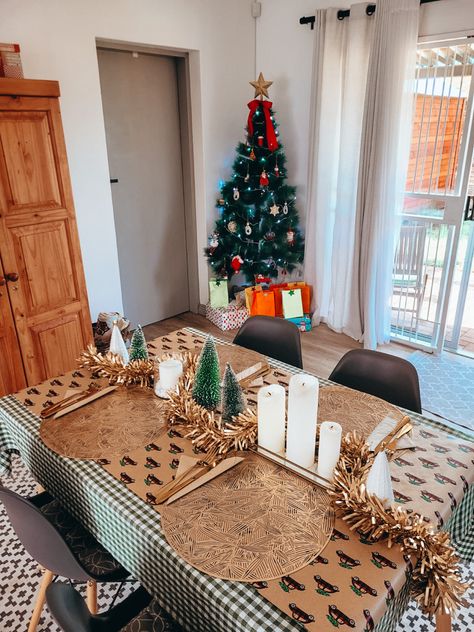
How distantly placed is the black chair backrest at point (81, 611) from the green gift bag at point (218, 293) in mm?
2966

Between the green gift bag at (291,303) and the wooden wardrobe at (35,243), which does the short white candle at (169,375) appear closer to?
the wooden wardrobe at (35,243)

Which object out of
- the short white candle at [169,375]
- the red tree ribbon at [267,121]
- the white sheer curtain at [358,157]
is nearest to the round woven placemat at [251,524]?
the short white candle at [169,375]

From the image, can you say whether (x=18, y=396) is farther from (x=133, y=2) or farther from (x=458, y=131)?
(x=458, y=131)

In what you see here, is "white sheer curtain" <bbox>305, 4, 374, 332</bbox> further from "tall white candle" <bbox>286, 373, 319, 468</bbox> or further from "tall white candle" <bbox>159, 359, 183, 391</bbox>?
"tall white candle" <bbox>286, 373, 319, 468</bbox>

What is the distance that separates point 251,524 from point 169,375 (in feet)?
2.09

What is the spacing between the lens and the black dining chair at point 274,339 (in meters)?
2.12

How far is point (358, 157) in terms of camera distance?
3566 mm

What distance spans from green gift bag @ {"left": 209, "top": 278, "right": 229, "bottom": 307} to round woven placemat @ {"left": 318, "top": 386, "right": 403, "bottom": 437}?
2.50m

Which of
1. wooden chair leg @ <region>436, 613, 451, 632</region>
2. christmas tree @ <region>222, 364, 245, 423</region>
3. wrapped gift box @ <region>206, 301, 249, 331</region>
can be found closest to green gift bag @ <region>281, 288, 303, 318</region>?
wrapped gift box @ <region>206, 301, 249, 331</region>

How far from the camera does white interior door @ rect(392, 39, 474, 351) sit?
307cm

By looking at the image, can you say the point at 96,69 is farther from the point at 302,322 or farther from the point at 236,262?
the point at 302,322

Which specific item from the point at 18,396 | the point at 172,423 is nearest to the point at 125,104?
the point at 18,396

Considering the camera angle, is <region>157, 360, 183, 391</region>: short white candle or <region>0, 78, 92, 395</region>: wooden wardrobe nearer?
<region>157, 360, 183, 391</region>: short white candle

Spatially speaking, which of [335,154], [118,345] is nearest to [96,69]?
[335,154]
